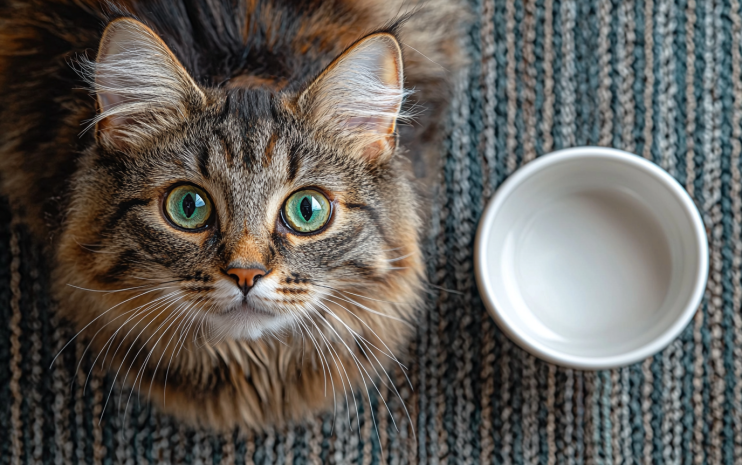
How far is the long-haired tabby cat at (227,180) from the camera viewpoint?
2.46ft

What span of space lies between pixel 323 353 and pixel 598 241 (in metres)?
0.52

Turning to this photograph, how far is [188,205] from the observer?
0.76 meters

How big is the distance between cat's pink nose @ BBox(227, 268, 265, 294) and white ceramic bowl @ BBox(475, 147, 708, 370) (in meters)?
0.40

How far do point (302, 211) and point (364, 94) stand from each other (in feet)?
0.57

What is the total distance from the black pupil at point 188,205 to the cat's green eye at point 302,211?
4.4 inches

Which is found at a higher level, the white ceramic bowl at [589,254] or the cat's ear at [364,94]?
the cat's ear at [364,94]

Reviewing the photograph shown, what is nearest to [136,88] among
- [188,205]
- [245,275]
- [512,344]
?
[188,205]

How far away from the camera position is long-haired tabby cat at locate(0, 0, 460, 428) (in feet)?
2.46

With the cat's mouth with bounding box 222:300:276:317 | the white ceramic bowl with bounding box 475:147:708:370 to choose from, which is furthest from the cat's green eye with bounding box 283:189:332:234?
the white ceramic bowl with bounding box 475:147:708:370

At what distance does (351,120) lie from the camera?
83 centimetres

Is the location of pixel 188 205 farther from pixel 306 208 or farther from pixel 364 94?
pixel 364 94

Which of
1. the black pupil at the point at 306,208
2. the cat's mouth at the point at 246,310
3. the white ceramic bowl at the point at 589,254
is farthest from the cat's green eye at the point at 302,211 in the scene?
the white ceramic bowl at the point at 589,254

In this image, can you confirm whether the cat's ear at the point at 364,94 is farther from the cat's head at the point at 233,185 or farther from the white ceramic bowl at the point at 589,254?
the white ceramic bowl at the point at 589,254

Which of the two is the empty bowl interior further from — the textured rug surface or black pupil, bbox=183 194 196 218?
black pupil, bbox=183 194 196 218
